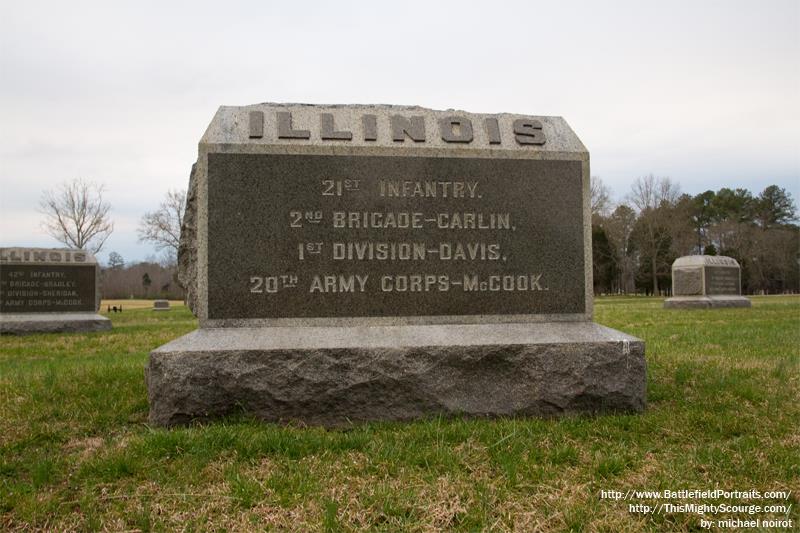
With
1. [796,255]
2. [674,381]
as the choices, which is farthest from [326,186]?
[796,255]

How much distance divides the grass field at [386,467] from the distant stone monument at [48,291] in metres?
8.71

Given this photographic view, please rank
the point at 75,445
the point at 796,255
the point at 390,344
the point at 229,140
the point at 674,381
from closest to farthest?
the point at 75,445, the point at 390,344, the point at 229,140, the point at 674,381, the point at 796,255

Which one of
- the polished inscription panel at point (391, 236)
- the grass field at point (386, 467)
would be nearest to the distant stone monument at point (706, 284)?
the grass field at point (386, 467)

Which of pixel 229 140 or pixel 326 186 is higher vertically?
pixel 229 140

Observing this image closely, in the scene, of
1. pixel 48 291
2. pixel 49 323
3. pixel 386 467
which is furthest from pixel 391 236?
A: pixel 48 291

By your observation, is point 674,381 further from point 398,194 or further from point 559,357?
point 398,194

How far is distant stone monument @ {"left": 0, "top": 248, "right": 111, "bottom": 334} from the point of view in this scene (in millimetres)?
12430

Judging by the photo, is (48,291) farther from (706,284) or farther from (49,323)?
(706,284)

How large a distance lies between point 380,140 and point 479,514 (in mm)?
3023

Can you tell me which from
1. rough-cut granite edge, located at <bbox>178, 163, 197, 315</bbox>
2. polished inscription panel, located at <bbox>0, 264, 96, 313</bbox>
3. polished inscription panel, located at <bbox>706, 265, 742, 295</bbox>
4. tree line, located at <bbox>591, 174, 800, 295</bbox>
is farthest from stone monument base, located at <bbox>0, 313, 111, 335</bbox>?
tree line, located at <bbox>591, 174, 800, 295</bbox>

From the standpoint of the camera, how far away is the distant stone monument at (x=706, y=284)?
18.4m

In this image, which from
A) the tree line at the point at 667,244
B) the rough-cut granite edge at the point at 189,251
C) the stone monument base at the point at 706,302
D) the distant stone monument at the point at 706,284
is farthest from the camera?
the tree line at the point at 667,244

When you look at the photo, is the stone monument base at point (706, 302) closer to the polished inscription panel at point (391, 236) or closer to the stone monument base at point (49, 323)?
the polished inscription panel at point (391, 236)

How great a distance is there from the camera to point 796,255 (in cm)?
4644
